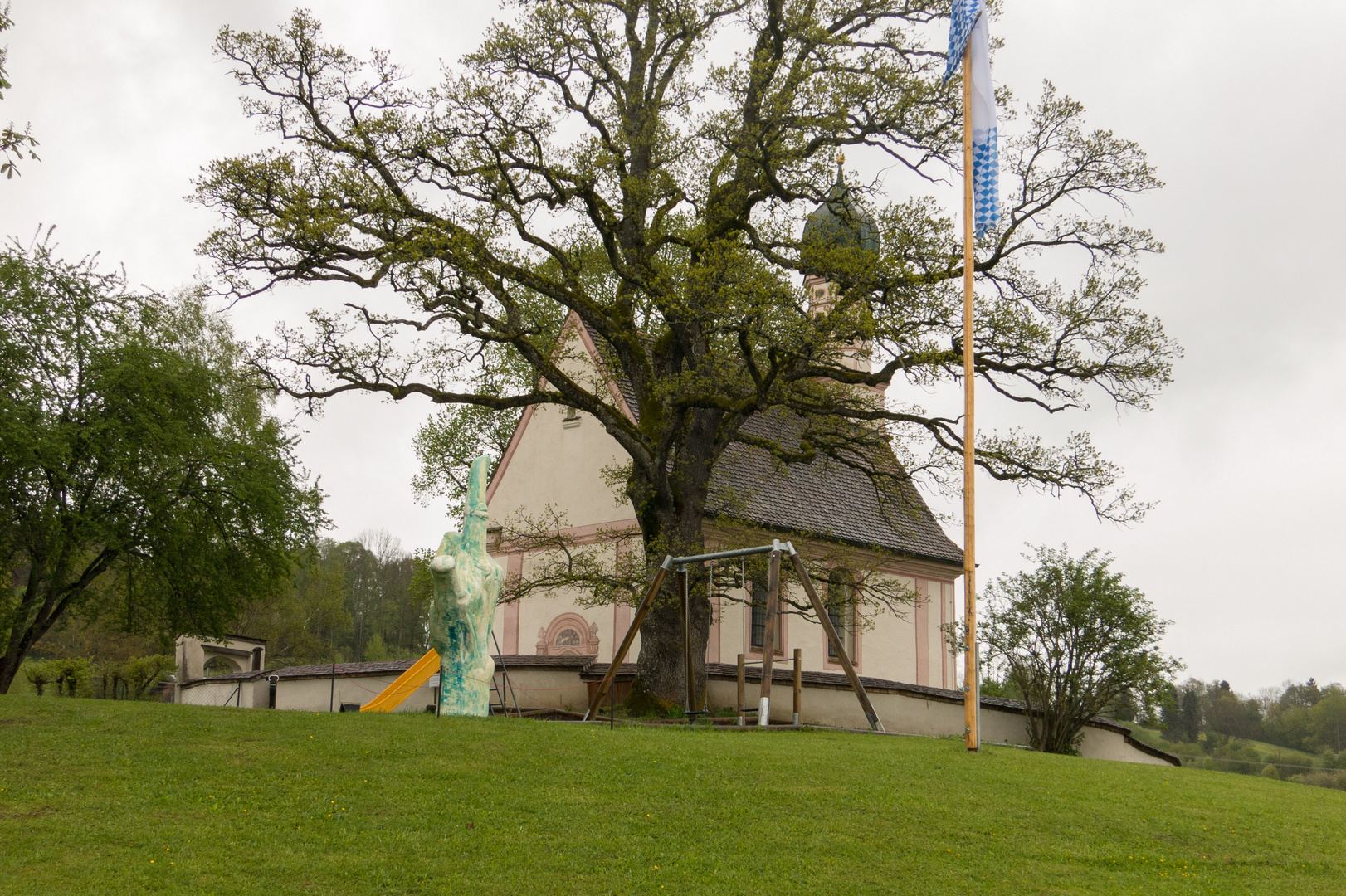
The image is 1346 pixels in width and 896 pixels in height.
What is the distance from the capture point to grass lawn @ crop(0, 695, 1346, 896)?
8.46m

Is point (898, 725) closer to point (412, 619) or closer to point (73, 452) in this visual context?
point (73, 452)

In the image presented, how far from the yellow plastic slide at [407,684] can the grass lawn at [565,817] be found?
4.93m

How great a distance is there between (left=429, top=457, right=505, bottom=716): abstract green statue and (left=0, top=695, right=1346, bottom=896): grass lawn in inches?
99.6

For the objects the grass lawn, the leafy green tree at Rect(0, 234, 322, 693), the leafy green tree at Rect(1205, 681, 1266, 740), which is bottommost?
the leafy green tree at Rect(1205, 681, 1266, 740)

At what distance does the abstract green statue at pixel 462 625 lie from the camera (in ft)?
56.6

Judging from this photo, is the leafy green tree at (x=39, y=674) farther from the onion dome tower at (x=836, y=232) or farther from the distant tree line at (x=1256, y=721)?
the distant tree line at (x=1256, y=721)

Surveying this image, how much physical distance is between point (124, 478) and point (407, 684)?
7.94 meters

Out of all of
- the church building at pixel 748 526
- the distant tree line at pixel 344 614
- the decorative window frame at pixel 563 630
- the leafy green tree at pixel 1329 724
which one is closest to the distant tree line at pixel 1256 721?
the leafy green tree at pixel 1329 724

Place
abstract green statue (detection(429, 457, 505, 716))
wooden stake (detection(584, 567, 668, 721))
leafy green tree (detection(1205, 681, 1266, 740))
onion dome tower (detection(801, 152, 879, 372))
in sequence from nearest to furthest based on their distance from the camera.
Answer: abstract green statue (detection(429, 457, 505, 716)) < wooden stake (detection(584, 567, 668, 721)) < onion dome tower (detection(801, 152, 879, 372)) < leafy green tree (detection(1205, 681, 1266, 740))

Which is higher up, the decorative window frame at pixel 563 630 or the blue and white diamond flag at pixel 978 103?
the blue and white diamond flag at pixel 978 103

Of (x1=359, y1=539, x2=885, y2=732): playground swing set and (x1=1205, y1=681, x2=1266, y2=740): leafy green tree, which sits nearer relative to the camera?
(x1=359, y1=539, x2=885, y2=732): playground swing set

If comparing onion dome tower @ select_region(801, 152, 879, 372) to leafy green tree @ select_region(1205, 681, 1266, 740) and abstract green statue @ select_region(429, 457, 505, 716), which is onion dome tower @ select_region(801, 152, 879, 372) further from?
leafy green tree @ select_region(1205, 681, 1266, 740)

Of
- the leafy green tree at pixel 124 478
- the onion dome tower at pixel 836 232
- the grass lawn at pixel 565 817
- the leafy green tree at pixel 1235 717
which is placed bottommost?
the leafy green tree at pixel 1235 717

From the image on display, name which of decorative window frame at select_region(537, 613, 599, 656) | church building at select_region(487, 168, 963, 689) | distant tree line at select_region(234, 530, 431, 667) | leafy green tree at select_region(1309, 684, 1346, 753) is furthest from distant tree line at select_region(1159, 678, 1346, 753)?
distant tree line at select_region(234, 530, 431, 667)
